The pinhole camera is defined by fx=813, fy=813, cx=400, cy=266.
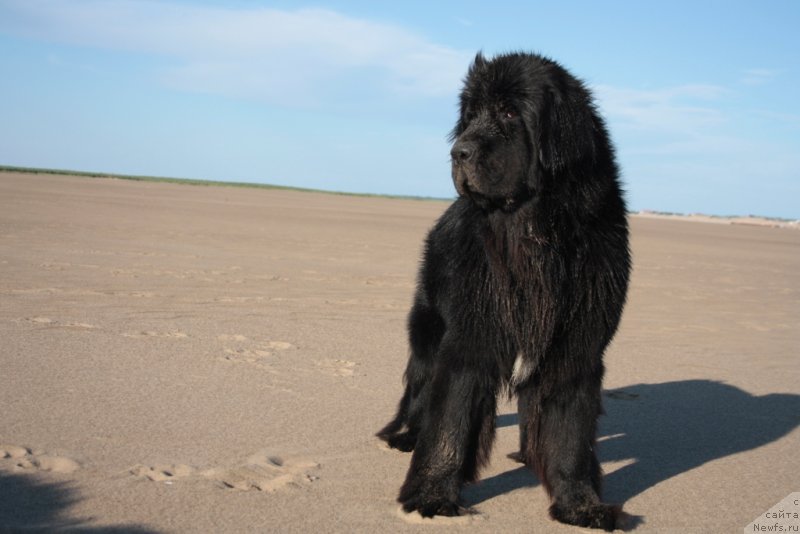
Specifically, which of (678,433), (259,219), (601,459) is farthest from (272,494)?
(259,219)

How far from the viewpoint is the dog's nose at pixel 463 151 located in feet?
11.6

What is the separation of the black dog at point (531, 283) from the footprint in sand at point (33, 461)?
1551 millimetres

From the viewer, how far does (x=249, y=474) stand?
3834 mm

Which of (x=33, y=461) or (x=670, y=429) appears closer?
(x=33, y=461)

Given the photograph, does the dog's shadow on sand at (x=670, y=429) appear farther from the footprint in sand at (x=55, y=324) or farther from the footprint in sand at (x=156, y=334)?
the footprint in sand at (x=55, y=324)

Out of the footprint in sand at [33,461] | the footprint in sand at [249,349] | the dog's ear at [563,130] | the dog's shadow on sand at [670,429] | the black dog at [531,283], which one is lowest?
the dog's shadow on sand at [670,429]

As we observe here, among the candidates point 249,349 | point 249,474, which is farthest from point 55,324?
point 249,474

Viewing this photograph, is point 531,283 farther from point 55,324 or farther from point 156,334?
point 55,324

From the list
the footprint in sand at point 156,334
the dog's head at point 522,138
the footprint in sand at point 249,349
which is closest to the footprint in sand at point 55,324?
the footprint in sand at point 156,334

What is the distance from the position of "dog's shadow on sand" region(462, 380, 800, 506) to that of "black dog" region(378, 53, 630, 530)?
42 cm

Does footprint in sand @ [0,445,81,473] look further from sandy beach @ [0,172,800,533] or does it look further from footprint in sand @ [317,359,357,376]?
footprint in sand @ [317,359,357,376]

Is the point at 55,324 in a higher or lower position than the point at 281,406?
higher

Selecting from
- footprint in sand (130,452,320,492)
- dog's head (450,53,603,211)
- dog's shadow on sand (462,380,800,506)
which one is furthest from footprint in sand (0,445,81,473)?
dog's head (450,53,603,211)

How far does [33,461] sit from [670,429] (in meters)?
3.87
